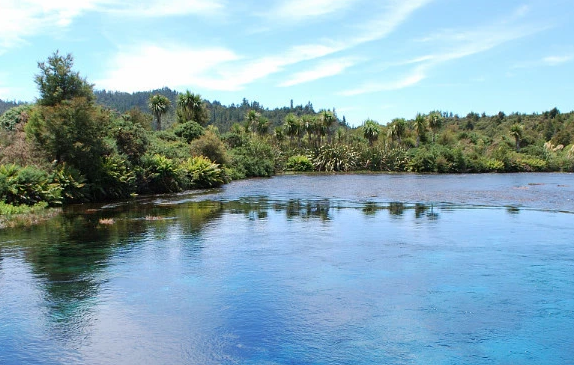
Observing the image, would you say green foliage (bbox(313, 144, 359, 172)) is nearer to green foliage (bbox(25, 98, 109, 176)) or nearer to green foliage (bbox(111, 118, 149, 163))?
green foliage (bbox(111, 118, 149, 163))

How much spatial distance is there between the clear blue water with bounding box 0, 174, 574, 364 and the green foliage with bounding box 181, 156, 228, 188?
956 inches

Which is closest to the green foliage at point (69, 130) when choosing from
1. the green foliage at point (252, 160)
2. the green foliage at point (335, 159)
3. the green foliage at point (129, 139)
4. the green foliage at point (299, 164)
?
the green foliage at point (129, 139)

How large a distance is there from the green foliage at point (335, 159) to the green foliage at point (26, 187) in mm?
70099

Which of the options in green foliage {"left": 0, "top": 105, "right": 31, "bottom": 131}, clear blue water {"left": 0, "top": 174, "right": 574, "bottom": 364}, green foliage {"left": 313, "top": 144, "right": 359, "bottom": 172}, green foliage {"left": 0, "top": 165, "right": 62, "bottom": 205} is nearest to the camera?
clear blue water {"left": 0, "top": 174, "right": 574, "bottom": 364}

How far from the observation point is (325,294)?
11.0 m

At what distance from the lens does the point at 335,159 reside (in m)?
94.9

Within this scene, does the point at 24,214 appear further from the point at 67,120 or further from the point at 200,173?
the point at 200,173

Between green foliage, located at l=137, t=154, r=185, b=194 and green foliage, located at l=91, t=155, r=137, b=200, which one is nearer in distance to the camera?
green foliage, located at l=91, t=155, r=137, b=200

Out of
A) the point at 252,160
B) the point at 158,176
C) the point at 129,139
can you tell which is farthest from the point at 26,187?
the point at 252,160

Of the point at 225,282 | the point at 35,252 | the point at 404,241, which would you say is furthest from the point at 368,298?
the point at 35,252

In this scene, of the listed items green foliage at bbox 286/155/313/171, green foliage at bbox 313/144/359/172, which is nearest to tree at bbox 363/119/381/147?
green foliage at bbox 313/144/359/172

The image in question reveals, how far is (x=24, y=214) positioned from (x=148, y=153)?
57.6 feet

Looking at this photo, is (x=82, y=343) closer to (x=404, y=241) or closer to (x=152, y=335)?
(x=152, y=335)

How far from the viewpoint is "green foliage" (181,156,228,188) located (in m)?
45.1
